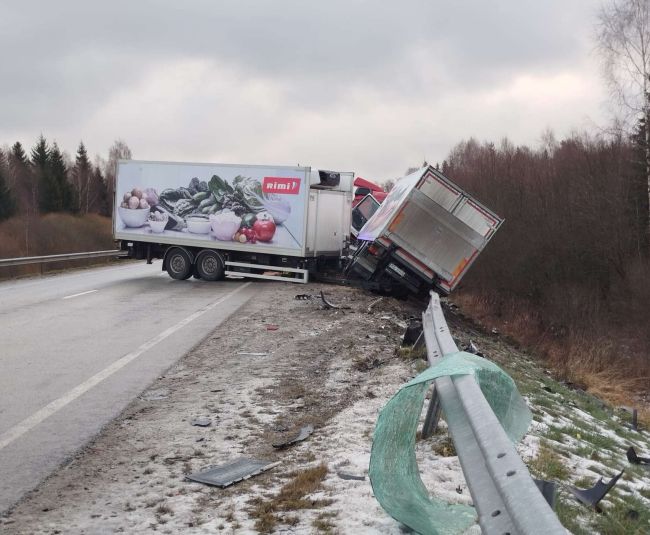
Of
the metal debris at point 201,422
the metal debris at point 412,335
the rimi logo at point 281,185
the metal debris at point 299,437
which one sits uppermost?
the rimi logo at point 281,185

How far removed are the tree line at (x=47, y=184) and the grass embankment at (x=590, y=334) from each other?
42.0m

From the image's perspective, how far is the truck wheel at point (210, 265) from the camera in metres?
20.2

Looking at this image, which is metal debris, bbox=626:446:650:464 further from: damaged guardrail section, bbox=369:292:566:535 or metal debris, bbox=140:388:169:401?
metal debris, bbox=140:388:169:401

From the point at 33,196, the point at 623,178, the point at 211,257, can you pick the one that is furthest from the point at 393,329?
the point at 33,196

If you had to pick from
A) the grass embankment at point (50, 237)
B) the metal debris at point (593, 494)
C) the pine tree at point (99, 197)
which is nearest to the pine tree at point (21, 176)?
the pine tree at point (99, 197)

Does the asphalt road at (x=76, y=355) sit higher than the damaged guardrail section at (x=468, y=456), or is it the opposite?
the damaged guardrail section at (x=468, y=456)

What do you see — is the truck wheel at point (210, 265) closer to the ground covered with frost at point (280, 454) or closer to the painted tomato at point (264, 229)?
the painted tomato at point (264, 229)

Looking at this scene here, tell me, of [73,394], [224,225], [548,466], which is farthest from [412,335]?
[224,225]

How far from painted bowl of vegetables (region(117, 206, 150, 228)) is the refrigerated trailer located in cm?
3

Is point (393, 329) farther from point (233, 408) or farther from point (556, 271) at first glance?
point (556, 271)

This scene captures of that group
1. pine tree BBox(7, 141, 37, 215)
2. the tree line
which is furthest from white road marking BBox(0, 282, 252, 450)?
pine tree BBox(7, 141, 37, 215)

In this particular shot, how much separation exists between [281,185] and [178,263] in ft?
14.2

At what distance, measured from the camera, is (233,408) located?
6141 mm

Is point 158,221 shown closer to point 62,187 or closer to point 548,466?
point 548,466
